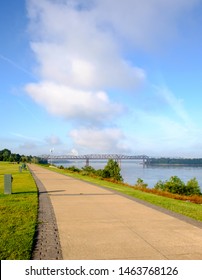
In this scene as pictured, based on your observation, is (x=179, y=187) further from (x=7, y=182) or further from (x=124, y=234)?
(x=124, y=234)

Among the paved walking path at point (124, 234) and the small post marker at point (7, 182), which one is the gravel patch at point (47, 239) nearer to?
the paved walking path at point (124, 234)

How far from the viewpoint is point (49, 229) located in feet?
25.5

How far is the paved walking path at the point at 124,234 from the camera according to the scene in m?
5.69

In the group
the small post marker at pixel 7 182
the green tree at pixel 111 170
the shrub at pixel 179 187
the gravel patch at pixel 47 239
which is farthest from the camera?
the green tree at pixel 111 170

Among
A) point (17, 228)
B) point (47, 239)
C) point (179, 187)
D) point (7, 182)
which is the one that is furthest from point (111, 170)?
point (47, 239)

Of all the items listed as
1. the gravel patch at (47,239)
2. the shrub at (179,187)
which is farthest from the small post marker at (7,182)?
the shrub at (179,187)

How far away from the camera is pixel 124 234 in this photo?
23.7 ft

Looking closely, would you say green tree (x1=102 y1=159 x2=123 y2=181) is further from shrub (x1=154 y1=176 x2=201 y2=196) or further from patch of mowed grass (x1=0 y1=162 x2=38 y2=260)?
patch of mowed grass (x1=0 y1=162 x2=38 y2=260)

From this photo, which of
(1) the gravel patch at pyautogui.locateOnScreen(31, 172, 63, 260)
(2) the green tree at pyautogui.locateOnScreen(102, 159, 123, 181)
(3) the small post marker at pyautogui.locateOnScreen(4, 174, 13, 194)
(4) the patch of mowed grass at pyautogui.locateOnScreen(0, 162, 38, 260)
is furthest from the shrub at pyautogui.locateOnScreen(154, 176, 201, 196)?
(1) the gravel patch at pyautogui.locateOnScreen(31, 172, 63, 260)

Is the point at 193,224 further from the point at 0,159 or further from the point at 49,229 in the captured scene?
the point at 0,159

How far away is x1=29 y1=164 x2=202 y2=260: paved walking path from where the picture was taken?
18.7 ft
